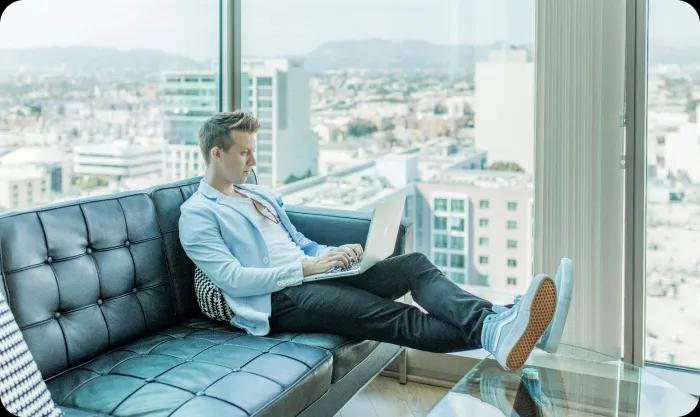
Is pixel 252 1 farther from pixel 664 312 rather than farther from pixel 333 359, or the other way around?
pixel 664 312

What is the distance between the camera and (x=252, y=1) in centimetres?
360

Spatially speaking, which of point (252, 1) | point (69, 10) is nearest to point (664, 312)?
point (252, 1)

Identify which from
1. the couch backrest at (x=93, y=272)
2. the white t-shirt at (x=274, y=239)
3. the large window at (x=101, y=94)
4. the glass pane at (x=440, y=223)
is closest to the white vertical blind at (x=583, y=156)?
the glass pane at (x=440, y=223)

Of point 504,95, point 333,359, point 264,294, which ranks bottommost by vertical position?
point 333,359

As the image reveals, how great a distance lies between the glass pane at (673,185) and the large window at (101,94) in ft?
6.29

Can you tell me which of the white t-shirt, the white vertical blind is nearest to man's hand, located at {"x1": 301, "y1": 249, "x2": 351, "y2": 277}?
the white t-shirt

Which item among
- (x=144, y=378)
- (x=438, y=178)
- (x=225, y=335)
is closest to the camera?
(x=144, y=378)

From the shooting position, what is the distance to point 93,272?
2398mm

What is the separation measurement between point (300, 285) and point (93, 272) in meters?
0.68

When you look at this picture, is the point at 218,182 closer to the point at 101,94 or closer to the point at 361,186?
the point at 101,94

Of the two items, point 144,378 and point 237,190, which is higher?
point 237,190

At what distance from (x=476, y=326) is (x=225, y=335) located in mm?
824

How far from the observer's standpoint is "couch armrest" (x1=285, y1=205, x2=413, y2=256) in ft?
9.83

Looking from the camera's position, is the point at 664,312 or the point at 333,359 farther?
the point at 664,312
